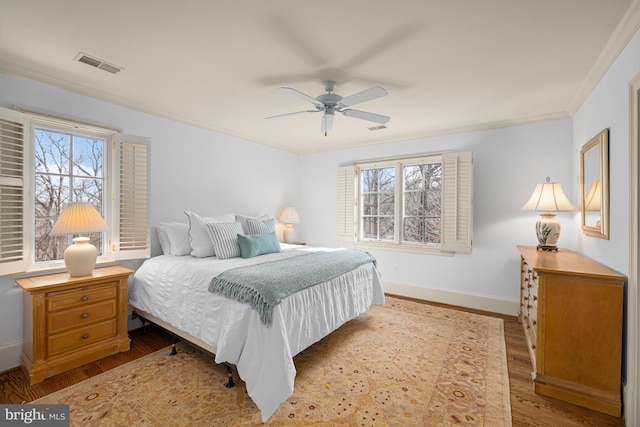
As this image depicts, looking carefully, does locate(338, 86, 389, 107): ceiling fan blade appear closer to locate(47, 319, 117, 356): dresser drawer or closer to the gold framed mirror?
the gold framed mirror

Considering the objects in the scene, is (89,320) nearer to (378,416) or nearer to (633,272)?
(378,416)

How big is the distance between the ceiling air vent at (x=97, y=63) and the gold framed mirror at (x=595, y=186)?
3.87 metres

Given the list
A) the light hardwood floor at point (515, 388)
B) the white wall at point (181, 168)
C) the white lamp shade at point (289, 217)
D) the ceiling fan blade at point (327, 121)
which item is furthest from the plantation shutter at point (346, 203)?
the light hardwood floor at point (515, 388)

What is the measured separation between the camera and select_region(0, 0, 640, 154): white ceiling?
163 centimetres

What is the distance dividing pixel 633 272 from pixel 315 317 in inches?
83.2

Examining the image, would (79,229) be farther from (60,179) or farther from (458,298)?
(458,298)

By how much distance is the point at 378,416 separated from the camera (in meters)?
1.83

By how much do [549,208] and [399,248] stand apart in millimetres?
1970

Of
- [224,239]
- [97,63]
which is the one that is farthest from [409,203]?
[97,63]

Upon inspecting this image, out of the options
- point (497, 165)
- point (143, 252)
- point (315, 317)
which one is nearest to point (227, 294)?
point (315, 317)

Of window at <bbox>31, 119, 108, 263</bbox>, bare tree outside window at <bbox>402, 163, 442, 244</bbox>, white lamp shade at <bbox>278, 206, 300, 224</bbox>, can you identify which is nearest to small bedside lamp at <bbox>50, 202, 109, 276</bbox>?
window at <bbox>31, 119, 108, 263</bbox>

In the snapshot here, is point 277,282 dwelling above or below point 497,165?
below

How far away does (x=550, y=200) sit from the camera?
2.92 meters

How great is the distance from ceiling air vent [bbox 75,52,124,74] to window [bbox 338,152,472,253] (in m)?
3.34
